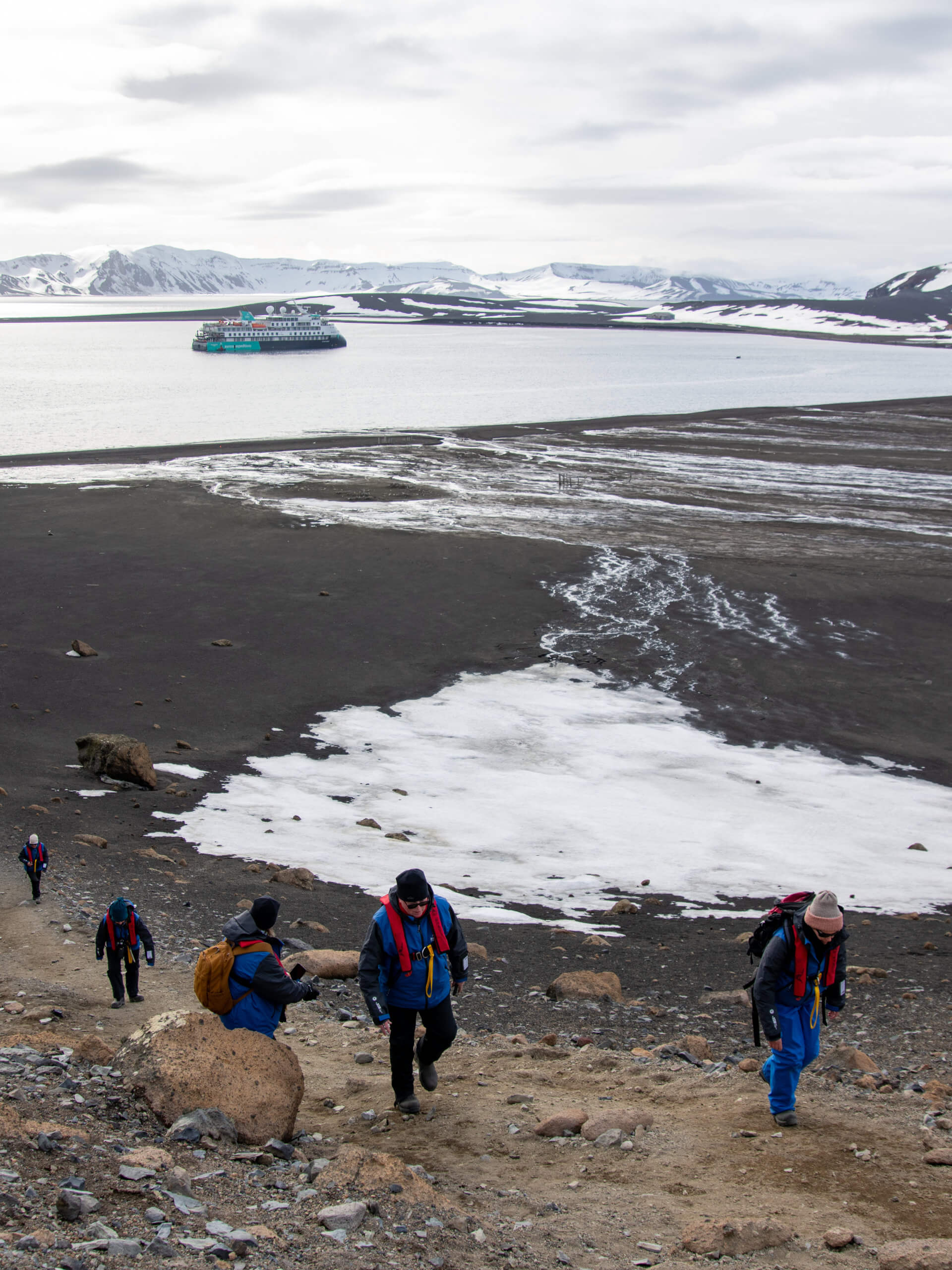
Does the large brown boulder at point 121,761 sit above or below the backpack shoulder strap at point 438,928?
below

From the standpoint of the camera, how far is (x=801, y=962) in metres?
6.22

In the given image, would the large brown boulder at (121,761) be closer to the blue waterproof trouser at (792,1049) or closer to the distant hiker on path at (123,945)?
the distant hiker on path at (123,945)

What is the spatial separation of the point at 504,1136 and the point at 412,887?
1694 mm

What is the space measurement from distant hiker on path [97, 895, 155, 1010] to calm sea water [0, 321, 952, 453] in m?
52.1

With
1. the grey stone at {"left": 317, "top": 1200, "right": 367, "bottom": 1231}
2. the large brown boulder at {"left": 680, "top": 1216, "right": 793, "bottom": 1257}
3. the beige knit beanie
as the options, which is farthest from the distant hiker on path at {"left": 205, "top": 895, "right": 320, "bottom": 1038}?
the beige knit beanie

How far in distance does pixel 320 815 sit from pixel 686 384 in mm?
95370

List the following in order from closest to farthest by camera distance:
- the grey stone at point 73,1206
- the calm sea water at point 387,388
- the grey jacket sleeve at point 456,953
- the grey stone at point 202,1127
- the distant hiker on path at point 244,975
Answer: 1. the grey stone at point 73,1206
2. the grey stone at point 202,1127
3. the distant hiker on path at point 244,975
4. the grey jacket sleeve at point 456,953
5. the calm sea water at point 387,388

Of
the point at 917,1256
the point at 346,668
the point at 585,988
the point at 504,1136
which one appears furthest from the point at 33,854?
the point at 346,668

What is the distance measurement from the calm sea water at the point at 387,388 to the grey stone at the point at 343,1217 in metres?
56.1

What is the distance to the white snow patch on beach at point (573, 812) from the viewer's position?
42.0 ft

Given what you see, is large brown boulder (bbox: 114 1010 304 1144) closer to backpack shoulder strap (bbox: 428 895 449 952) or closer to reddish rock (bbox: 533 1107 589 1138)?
backpack shoulder strap (bbox: 428 895 449 952)

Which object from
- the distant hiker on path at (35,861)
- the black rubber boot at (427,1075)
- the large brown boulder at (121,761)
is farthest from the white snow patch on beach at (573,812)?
the black rubber boot at (427,1075)

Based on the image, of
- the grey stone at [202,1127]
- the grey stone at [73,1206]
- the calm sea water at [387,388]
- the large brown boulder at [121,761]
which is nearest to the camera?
the grey stone at [73,1206]

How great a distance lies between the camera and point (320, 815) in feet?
47.2
